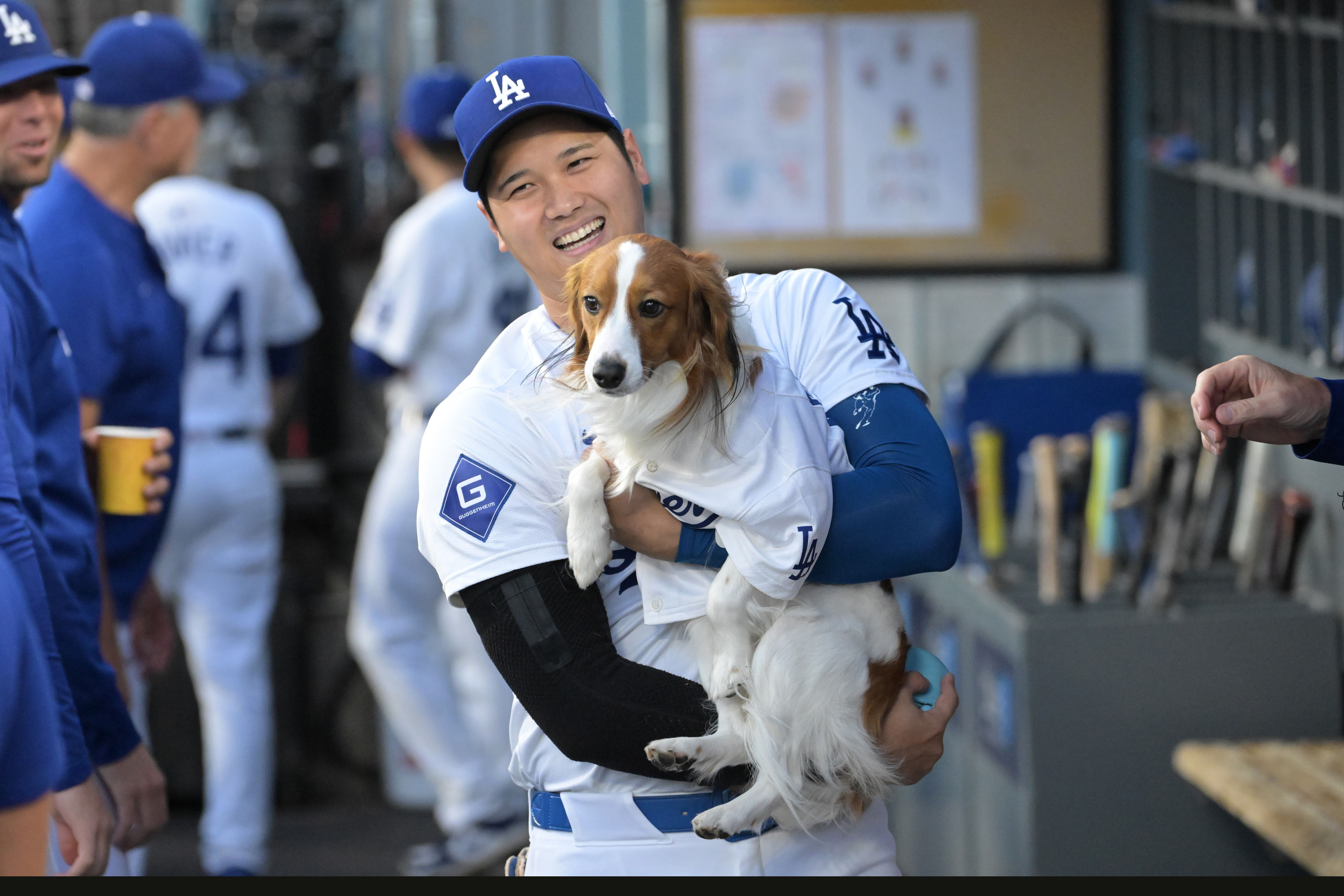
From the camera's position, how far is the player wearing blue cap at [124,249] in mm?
2984

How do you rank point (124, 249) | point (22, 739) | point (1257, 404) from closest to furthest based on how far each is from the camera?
point (22, 739)
point (1257, 404)
point (124, 249)

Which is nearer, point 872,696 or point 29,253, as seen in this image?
point 872,696

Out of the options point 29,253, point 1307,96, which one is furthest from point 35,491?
point 1307,96

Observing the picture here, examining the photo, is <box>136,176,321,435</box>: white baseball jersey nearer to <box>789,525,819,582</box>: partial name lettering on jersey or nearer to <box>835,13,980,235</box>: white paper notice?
<box>835,13,980,235</box>: white paper notice

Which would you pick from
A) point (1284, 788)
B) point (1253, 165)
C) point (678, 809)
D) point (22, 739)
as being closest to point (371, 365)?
point (1253, 165)

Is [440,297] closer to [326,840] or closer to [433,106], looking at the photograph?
[433,106]

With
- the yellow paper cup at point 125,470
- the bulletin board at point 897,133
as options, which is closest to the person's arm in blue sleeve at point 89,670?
the yellow paper cup at point 125,470

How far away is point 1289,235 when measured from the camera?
389 centimetres

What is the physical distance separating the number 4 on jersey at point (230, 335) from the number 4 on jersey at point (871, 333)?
10.1ft

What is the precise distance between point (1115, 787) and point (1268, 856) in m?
0.32

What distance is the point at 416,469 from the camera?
4594mm

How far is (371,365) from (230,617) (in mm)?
835

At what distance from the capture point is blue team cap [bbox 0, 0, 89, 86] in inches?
77.4

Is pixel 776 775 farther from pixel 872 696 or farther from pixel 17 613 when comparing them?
pixel 17 613
